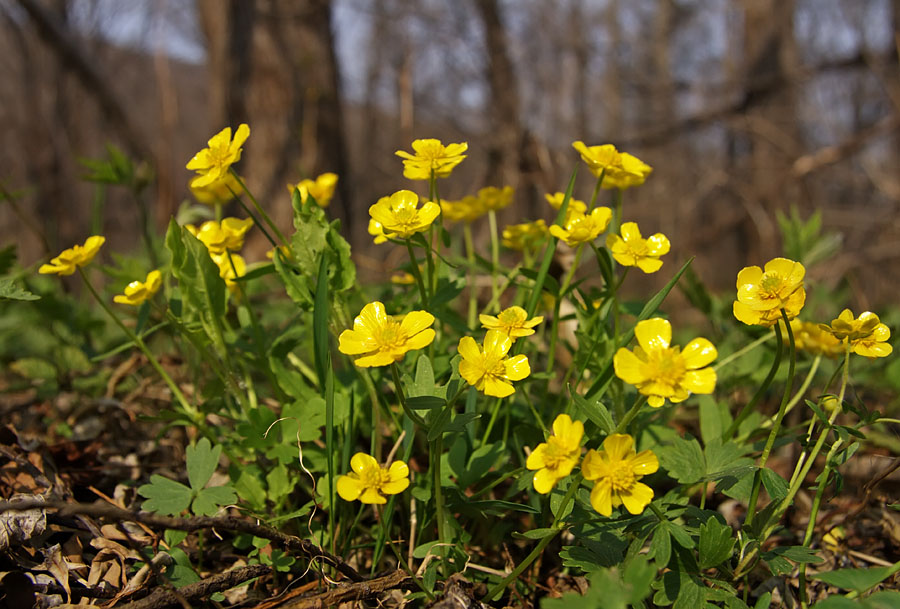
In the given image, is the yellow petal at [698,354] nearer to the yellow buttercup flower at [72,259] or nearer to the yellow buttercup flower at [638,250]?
the yellow buttercup flower at [638,250]

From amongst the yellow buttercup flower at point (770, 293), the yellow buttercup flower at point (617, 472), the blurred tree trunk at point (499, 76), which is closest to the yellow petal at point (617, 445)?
the yellow buttercup flower at point (617, 472)

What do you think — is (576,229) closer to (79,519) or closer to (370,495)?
(370,495)

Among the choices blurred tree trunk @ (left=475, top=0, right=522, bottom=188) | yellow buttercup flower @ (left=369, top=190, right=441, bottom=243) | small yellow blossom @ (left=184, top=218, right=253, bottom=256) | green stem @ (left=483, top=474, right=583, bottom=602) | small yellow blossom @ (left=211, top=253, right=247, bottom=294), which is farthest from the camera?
blurred tree trunk @ (left=475, top=0, right=522, bottom=188)

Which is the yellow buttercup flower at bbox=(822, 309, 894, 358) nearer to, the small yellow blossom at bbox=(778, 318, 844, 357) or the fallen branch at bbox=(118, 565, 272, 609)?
the small yellow blossom at bbox=(778, 318, 844, 357)

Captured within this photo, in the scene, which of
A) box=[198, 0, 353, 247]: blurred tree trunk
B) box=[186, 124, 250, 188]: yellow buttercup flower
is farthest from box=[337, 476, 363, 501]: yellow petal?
box=[198, 0, 353, 247]: blurred tree trunk

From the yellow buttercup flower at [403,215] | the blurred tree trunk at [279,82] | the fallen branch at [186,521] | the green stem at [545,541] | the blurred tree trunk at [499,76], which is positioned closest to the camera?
the fallen branch at [186,521]

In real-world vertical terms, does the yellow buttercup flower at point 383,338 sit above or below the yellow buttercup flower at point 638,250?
above
